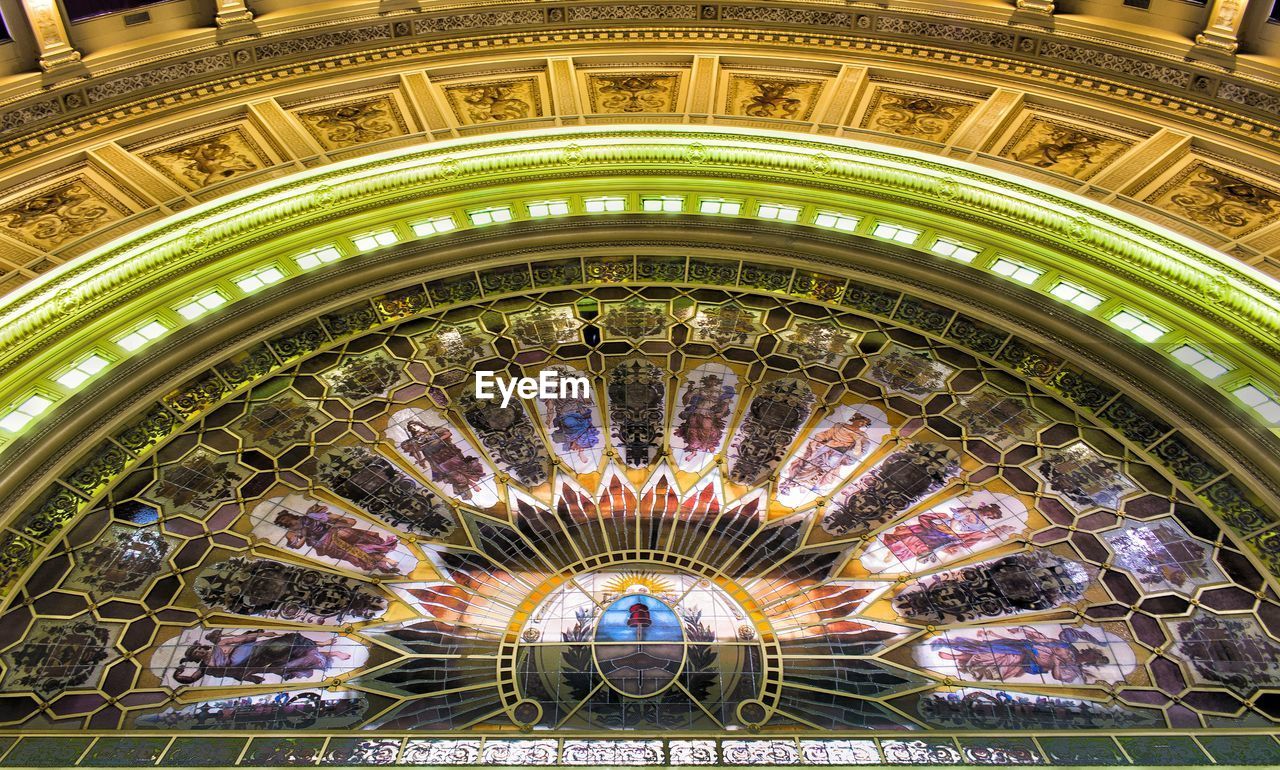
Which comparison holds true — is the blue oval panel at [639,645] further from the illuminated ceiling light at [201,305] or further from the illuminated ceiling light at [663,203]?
the illuminated ceiling light at [201,305]

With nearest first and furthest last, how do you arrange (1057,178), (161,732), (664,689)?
1. (161,732)
2. (664,689)
3. (1057,178)

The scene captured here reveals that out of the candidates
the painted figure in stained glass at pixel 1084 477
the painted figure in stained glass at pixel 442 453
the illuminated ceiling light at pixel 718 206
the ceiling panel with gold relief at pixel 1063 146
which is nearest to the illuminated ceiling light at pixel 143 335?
the painted figure in stained glass at pixel 442 453

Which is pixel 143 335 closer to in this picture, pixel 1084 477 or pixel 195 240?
pixel 195 240

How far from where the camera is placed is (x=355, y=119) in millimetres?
14086

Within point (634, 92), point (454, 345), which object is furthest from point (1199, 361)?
point (454, 345)

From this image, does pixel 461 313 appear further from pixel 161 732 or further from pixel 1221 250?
pixel 1221 250

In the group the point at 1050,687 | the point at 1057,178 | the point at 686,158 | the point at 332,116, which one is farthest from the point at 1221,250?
the point at 332,116

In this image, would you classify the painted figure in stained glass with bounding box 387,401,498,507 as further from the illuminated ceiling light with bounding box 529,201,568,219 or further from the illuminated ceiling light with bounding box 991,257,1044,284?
the illuminated ceiling light with bounding box 991,257,1044,284

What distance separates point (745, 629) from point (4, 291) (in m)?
10.4

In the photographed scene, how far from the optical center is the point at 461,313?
1450 cm

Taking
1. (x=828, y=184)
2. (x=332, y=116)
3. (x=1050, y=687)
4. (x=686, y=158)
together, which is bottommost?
(x=1050, y=687)

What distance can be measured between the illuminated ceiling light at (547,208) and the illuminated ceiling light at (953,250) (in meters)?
5.60

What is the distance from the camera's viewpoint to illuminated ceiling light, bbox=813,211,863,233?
47.2 ft

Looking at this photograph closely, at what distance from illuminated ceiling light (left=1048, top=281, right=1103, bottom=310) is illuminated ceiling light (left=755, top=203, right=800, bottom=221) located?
3846 mm
